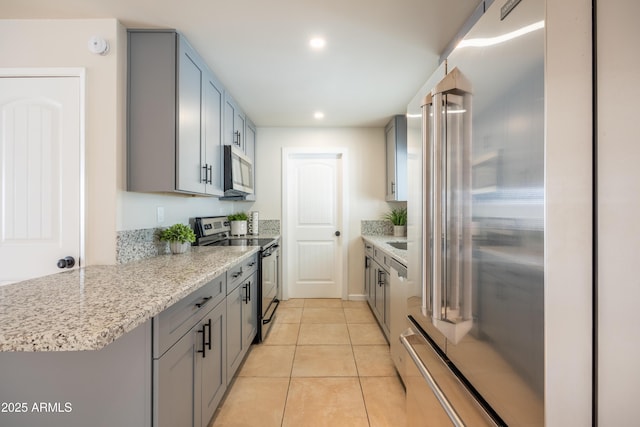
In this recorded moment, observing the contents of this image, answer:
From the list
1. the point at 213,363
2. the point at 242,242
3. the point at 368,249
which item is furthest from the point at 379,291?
the point at 213,363

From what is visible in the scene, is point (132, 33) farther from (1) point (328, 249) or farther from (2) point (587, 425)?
(1) point (328, 249)

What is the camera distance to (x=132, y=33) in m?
1.84

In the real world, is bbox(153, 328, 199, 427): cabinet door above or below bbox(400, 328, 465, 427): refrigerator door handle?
below

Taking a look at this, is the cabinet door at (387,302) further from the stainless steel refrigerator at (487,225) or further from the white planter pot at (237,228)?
the white planter pot at (237,228)

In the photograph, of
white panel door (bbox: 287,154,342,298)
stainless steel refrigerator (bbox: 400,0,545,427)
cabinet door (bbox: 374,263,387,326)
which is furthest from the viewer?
white panel door (bbox: 287,154,342,298)

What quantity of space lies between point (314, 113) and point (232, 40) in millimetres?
1636

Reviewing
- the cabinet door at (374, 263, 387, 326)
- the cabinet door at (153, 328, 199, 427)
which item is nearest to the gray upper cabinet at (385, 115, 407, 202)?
the cabinet door at (374, 263, 387, 326)

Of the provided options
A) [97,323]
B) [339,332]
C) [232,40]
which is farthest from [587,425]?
[339,332]

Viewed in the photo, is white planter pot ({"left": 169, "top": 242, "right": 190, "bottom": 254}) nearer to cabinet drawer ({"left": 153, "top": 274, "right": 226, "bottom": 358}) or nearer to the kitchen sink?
cabinet drawer ({"left": 153, "top": 274, "right": 226, "bottom": 358})

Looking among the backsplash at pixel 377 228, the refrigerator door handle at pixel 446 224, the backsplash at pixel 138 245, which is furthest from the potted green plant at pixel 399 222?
the refrigerator door handle at pixel 446 224

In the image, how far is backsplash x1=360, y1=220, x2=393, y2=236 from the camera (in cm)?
411

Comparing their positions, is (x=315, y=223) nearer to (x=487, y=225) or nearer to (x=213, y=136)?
(x=213, y=136)

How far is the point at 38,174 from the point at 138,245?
669mm

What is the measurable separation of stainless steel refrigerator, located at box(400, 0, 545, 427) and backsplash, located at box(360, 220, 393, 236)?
3.01 meters
